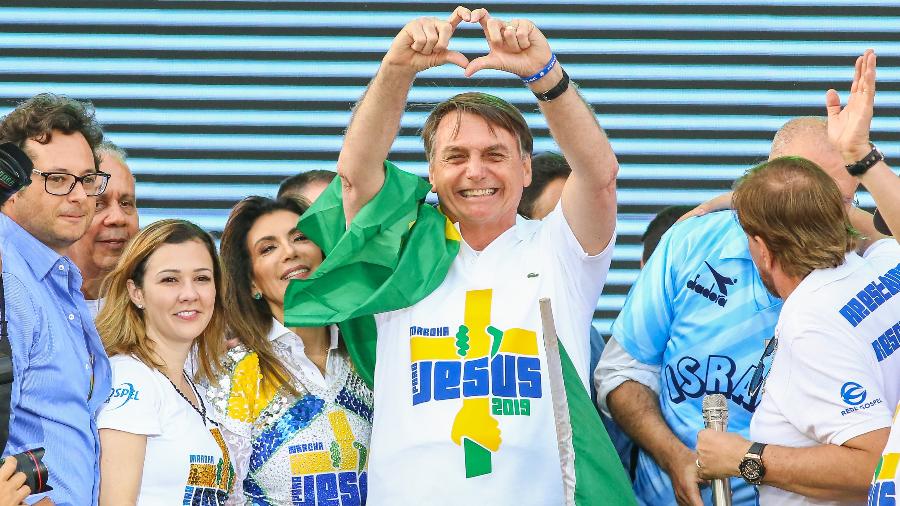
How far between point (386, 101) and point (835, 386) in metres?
1.15

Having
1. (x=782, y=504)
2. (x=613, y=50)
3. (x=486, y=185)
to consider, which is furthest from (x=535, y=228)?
(x=613, y=50)

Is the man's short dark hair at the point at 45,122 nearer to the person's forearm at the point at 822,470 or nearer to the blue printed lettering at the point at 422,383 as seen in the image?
the blue printed lettering at the point at 422,383

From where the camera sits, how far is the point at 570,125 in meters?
3.01

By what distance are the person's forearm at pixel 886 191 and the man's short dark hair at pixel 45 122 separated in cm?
173

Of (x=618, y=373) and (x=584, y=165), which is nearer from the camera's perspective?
(x=584, y=165)

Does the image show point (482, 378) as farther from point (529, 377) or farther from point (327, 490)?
point (327, 490)

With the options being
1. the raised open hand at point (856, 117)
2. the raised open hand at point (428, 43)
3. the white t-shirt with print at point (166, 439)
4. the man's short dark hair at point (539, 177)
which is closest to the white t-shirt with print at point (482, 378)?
the white t-shirt with print at point (166, 439)

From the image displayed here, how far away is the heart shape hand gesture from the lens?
9.68 feet

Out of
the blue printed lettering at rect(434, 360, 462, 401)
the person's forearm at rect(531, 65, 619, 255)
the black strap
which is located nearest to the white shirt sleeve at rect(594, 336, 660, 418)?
the person's forearm at rect(531, 65, 619, 255)

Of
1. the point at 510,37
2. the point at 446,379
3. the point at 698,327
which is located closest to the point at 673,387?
the point at 698,327

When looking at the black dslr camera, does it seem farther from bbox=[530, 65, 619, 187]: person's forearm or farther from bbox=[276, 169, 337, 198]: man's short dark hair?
bbox=[276, 169, 337, 198]: man's short dark hair

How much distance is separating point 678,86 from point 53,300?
2.50m

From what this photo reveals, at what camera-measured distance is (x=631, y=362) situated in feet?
11.2

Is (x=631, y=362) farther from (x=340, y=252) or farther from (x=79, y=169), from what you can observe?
(x=79, y=169)
